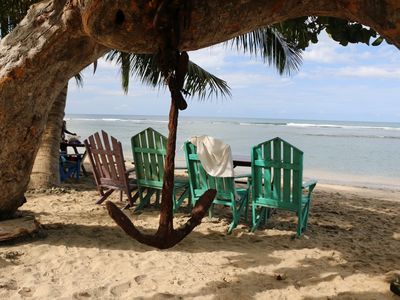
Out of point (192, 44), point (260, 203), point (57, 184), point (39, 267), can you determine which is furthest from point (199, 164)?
point (57, 184)

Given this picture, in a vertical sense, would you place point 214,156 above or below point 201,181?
above

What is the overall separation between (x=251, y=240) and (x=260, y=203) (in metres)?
0.49

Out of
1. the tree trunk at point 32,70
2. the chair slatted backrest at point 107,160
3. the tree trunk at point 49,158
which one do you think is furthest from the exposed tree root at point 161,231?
the tree trunk at point 49,158

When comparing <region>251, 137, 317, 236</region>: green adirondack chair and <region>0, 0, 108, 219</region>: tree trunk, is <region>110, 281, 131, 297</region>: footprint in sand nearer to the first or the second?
<region>0, 0, 108, 219</region>: tree trunk

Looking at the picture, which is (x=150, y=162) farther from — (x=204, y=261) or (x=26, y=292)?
(x=26, y=292)

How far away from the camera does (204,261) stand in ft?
11.9

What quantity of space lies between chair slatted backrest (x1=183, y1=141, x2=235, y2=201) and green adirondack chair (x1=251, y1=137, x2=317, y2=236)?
0.31 metres

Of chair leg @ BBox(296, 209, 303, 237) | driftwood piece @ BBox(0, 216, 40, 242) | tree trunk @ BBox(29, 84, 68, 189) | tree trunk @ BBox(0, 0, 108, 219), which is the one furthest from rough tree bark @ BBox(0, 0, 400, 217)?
tree trunk @ BBox(29, 84, 68, 189)

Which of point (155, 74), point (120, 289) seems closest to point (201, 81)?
point (155, 74)

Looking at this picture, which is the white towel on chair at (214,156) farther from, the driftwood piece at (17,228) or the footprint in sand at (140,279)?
the driftwood piece at (17,228)

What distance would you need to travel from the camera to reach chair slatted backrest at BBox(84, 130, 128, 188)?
5.49 m

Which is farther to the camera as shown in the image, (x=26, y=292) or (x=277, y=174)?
(x=277, y=174)

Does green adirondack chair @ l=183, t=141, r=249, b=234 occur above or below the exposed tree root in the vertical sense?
below

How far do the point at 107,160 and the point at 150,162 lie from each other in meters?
0.75
